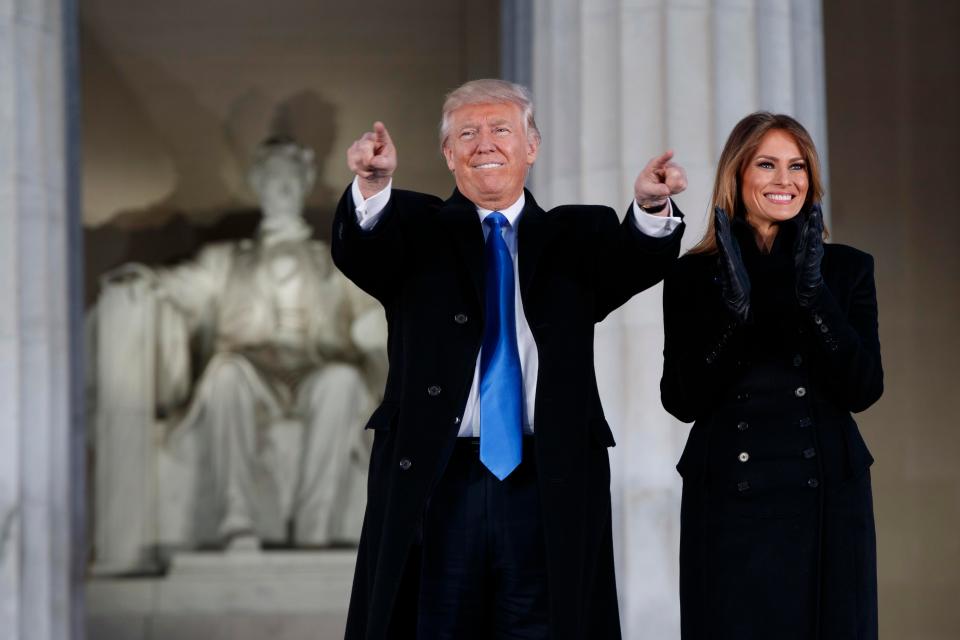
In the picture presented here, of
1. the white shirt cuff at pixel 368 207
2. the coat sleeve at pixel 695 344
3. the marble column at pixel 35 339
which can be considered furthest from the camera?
the marble column at pixel 35 339

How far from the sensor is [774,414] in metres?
3.39

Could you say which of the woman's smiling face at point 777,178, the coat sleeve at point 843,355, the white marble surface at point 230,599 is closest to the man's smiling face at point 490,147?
the woman's smiling face at point 777,178

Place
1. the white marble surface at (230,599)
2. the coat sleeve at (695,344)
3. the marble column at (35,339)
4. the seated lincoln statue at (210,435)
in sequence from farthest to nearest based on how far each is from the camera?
the seated lincoln statue at (210,435) < the white marble surface at (230,599) < the marble column at (35,339) < the coat sleeve at (695,344)

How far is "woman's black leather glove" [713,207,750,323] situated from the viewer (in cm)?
316

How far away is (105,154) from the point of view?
9688mm

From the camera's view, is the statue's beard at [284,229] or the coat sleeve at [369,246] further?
the statue's beard at [284,229]

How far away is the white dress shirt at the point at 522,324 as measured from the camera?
3.14m

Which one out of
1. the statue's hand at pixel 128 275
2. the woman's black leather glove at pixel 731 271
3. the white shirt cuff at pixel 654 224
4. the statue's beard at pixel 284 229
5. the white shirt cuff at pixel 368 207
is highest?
the statue's beard at pixel 284 229

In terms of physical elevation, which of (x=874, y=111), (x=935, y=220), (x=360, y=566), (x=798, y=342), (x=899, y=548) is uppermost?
(x=874, y=111)

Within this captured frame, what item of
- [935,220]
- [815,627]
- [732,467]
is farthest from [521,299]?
[935,220]

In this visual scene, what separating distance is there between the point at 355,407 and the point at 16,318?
3153 mm

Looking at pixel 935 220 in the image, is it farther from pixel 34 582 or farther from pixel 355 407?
pixel 34 582

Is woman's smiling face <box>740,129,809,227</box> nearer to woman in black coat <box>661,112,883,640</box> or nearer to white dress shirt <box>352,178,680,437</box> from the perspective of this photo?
woman in black coat <box>661,112,883,640</box>

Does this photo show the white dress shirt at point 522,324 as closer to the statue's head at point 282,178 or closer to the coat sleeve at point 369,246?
the coat sleeve at point 369,246
